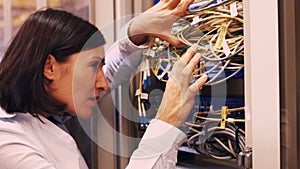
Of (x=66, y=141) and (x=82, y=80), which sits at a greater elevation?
(x=82, y=80)

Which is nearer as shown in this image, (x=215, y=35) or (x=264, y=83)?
(x=264, y=83)

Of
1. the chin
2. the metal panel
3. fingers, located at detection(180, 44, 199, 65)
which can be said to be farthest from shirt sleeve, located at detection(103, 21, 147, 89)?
the metal panel

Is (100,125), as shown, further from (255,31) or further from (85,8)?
(255,31)

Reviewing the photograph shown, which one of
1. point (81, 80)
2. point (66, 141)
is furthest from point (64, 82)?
point (66, 141)

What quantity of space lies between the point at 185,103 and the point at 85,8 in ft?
1.76

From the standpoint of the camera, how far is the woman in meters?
0.81

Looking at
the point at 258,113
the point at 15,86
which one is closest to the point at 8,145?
the point at 15,86

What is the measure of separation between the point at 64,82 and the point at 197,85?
1.28 ft

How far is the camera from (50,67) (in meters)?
0.94

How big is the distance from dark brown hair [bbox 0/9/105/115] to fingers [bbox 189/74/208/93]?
32 centimetres

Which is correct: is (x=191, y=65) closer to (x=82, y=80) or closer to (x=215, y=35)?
(x=215, y=35)

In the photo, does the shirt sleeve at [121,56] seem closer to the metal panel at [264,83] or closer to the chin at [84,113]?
the chin at [84,113]

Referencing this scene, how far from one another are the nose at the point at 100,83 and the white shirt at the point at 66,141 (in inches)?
0.8

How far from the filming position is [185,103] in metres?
0.77
